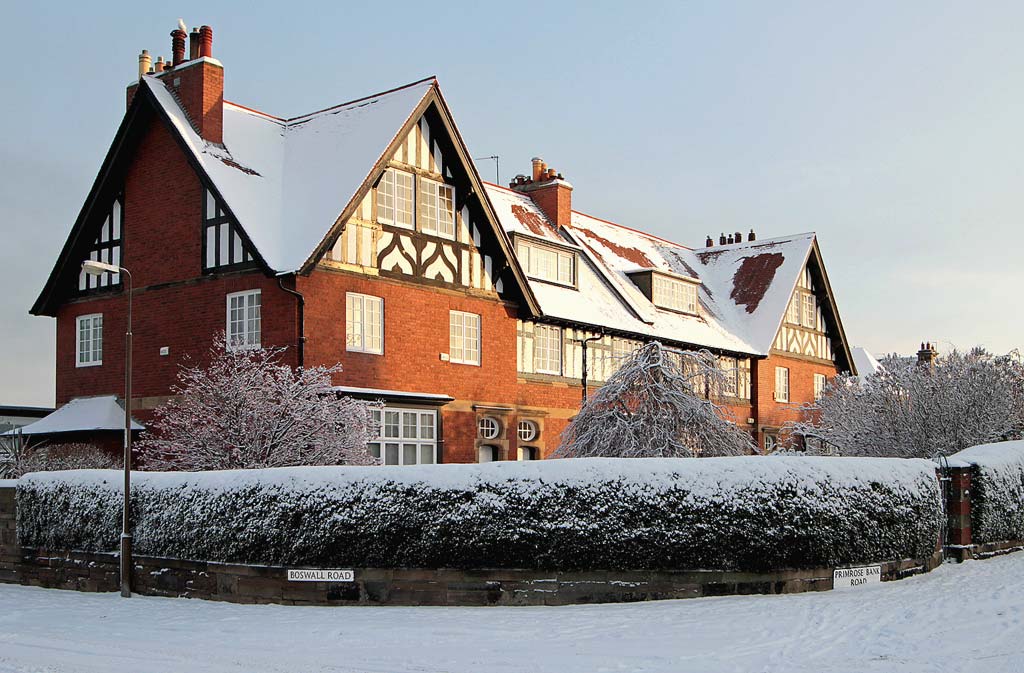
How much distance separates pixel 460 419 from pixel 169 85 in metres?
10.5

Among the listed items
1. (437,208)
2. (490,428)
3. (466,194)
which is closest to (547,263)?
(466,194)

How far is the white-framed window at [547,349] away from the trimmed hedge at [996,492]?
41.5 feet

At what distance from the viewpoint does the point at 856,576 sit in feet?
49.3

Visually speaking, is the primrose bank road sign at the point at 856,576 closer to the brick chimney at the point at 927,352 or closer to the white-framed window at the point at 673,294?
the white-framed window at the point at 673,294

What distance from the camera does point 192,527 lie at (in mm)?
16297

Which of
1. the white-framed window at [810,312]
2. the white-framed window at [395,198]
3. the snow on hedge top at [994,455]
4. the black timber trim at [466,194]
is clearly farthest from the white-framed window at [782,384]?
the snow on hedge top at [994,455]

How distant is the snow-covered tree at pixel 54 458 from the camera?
23.2m

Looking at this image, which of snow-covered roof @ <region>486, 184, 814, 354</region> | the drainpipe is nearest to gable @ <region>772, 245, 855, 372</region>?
snow-covered roof @ <region>486, 184, 814, 354</region>

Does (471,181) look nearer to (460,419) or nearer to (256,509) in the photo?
(460,419)

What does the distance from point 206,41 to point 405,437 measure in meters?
10.3

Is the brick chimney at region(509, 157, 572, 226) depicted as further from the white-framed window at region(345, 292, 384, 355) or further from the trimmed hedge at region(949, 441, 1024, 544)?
the trimmed hedge at region(949, 441, 1024, 544)

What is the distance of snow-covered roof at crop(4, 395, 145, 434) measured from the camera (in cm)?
2508

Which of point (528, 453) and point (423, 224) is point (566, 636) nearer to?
point (423, 224)

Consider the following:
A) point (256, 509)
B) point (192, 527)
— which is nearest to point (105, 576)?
point (192, 527)
